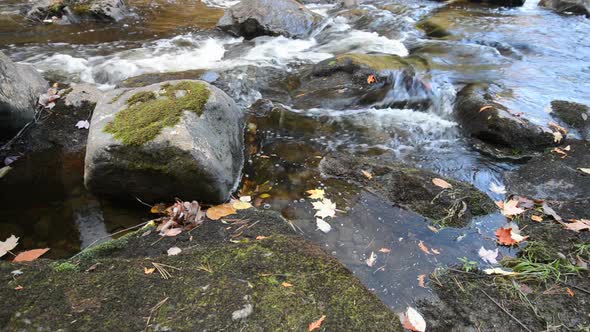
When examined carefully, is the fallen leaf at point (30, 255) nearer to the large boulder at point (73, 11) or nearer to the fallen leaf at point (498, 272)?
the fallen leaf at point (498, 272)

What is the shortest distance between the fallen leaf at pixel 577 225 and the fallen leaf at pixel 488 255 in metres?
0.80

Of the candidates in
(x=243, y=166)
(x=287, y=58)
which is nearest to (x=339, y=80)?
(x=287, y=58)

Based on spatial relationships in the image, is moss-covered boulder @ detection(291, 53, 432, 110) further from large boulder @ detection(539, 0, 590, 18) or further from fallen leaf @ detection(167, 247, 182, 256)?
large boulder @ detection(539, 0, 590, 18)

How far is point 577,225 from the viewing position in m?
3.67

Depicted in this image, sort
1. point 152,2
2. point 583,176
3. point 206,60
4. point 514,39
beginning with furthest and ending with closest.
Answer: point 152,2 < point 514,39 < point 206,60 < point 583,176

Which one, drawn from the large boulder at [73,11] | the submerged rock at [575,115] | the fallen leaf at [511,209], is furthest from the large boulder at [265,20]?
the fallen leaf at [511,209]

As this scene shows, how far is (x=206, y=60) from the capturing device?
8.51 metres

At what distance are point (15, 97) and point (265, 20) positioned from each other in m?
6.46

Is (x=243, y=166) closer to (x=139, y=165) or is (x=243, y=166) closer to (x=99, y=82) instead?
(x=139, y=165)

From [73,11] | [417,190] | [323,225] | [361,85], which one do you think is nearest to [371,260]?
[323,225]

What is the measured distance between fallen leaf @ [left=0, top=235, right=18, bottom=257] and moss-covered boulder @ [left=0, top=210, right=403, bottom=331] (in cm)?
110

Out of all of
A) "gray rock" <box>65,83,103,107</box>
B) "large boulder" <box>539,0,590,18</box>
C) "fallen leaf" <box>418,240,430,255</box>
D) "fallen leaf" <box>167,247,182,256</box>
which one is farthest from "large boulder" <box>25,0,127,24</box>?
"large boulder" <box>539,0,590,18</box>

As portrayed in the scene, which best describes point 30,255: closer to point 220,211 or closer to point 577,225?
point 220,211

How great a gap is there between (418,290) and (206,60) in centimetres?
699
